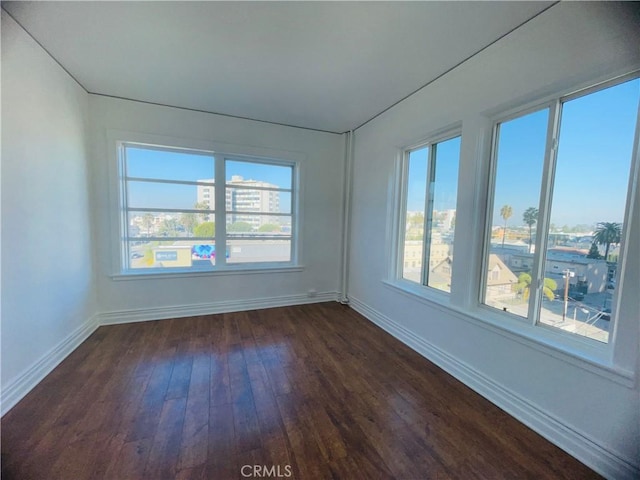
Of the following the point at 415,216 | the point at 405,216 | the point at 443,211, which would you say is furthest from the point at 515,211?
the point at 405,216

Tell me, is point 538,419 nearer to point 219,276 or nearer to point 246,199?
point 219,276

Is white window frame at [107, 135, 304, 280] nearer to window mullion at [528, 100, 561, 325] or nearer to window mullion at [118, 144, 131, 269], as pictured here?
window mullion at [118, 144, 131, 269]

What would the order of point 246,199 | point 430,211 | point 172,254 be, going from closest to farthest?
1. point 430,211
2. point 172,254
3. point 246,199

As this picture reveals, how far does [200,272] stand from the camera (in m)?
3.39

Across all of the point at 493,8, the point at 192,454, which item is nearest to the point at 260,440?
the point at 192,454

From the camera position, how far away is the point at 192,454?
1.40 meters

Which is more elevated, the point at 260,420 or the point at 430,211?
the point at 430,211

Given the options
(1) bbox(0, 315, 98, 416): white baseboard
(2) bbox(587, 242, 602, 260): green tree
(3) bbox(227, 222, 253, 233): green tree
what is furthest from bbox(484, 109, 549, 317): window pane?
(1) bbox(0, 315, 98, 416): white baseboard

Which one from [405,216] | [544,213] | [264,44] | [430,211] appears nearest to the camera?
[544,213]

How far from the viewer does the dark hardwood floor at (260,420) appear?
135 cm

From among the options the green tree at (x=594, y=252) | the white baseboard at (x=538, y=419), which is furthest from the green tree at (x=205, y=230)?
the green tree at (x=594, y=252)

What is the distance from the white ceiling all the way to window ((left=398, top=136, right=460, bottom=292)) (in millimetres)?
704

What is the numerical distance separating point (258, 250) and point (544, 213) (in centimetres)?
319

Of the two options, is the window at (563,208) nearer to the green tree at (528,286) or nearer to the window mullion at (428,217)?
the green tree at (528,286)
